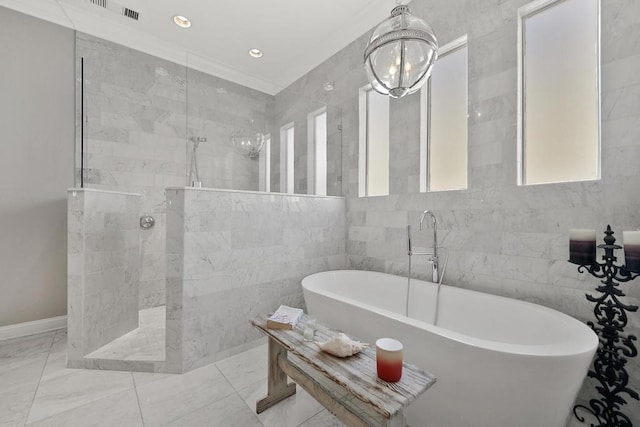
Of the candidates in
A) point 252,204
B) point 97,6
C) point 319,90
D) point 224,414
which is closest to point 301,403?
point 224,414

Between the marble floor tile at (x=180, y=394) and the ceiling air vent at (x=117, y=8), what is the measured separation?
3.51 meters

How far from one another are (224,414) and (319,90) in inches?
134

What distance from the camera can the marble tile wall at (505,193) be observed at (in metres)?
1.48

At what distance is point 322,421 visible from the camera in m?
1.52

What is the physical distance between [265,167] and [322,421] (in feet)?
6.93

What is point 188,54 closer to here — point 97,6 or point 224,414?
point 97,6

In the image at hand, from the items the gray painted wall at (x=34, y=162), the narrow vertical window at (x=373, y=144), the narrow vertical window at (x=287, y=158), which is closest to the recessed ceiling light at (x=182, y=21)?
the gray painted wall at (x=34, y=162)

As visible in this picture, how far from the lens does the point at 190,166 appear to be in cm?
257

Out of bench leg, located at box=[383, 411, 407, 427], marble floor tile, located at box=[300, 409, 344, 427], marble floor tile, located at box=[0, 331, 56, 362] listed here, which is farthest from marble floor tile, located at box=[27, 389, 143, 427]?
bench leg, located at box=[383, 411, 407, 427]

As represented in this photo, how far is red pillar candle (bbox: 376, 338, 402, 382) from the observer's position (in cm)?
102

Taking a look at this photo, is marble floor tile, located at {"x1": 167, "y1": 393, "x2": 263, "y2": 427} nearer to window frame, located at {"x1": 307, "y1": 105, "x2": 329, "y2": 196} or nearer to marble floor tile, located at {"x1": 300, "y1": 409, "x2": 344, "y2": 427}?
marble floor tile, located at {"x1": 300, "y1": 409, "x2": 344, "y2": 427}

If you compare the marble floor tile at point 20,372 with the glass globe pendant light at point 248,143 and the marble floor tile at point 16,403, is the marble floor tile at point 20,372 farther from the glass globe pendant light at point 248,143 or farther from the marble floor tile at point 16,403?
the glass globe pendant light at point 248,143

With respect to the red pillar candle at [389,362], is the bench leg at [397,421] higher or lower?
lower

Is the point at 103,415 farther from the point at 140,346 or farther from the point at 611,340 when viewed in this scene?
the point at 611,340
